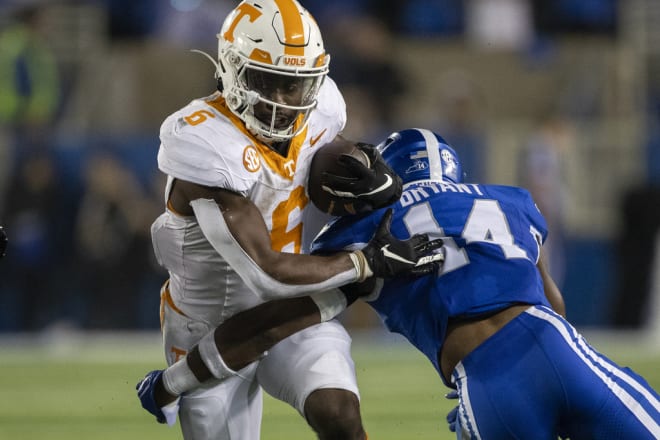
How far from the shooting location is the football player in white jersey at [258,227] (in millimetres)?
3617

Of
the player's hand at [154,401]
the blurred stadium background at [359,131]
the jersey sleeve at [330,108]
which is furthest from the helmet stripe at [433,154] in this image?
the blurred stadium background at [359,131]

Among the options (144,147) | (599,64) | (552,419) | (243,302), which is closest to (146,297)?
(144,147)

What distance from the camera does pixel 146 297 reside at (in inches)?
422

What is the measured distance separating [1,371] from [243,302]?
4.97m

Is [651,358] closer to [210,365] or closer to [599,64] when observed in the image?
[599,64]

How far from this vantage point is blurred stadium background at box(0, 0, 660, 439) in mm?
10328

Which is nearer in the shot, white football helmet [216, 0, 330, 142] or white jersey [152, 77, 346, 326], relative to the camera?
white jersey [152, 77, 346, 326]

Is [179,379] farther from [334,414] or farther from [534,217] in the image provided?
[534,217]

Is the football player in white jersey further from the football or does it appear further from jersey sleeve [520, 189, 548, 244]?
jersey sleeve [520, 189, 548, 244]

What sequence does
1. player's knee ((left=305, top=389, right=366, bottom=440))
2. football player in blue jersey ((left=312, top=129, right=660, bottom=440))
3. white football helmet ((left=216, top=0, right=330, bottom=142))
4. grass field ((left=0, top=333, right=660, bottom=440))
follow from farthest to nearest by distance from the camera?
grass field ((left=0, top=333, right=660, bottom=440))
white football helmet ((left=216, top=0, right=330, bottom=142))
player's knee ((left=305, top=389, right=366, bottom=440))
football player in blue jersey ((left=312, top=129, right=660, bottom=440))

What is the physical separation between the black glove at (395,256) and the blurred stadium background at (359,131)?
512 cm

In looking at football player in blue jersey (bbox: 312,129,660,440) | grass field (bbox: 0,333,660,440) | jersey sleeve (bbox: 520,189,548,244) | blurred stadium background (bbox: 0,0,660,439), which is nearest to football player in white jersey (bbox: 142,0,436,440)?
football player in blue jersey (bbox: 312,129,660,440)

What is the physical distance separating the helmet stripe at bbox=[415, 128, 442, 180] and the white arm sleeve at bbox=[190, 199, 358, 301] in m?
0.42

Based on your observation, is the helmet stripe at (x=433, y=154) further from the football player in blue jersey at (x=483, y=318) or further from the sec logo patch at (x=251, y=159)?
the sec logo patch at (x=251, y=159)
